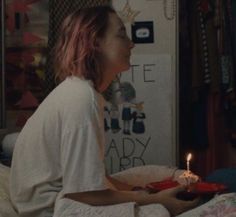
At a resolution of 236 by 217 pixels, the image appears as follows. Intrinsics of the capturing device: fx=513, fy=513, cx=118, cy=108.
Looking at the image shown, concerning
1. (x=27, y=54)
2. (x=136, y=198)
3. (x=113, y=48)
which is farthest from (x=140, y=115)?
(x=136, y=198)

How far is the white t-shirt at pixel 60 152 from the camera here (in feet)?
4.71

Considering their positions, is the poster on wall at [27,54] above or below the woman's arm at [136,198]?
above

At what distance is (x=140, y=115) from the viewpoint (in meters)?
3.06

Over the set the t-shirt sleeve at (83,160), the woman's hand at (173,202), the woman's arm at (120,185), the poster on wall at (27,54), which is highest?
the poster on wall at (27,54)

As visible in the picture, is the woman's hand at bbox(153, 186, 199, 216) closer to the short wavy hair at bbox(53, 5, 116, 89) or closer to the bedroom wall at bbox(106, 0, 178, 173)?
the short wavy hair at bbox(53, 5, 116, 89)

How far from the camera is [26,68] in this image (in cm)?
332

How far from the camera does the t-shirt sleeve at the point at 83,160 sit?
4.68ft

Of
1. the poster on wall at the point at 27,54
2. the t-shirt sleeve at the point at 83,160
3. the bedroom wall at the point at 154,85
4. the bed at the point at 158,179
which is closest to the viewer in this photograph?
the bed at the point at 158,179

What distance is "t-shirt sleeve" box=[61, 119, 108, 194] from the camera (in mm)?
1428

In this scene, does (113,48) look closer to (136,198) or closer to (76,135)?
(76,135)

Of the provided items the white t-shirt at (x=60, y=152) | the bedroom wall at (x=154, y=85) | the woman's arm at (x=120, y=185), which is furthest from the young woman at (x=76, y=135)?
the bedroom wall at (x=154, y=85)

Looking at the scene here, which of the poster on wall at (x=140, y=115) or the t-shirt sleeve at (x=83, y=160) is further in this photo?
the poster on wall at (x=140, y=115)

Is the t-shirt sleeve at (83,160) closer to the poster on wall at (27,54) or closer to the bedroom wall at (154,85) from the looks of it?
the bedroom wall at (154,85)

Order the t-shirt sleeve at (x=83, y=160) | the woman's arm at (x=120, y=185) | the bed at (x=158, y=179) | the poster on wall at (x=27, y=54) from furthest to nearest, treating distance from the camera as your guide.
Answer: the poster on wall at (x=27, y=54) → the woman's arm at (x=120, y=185) → the t-shirt sleeve at (x=83, y=160) → the bed at (x=158, y=179)
